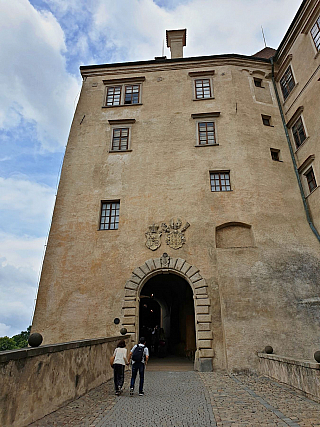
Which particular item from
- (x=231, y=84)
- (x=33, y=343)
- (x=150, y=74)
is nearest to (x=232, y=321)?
(x=33, y=343)

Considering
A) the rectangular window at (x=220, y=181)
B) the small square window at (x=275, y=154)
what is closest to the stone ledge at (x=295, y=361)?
the rectangular window at (x=220, y=181)

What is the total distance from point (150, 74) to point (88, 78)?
431 centimetres

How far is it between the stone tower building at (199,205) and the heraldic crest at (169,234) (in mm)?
56

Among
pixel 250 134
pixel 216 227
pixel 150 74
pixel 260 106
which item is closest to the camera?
pixel 216 227

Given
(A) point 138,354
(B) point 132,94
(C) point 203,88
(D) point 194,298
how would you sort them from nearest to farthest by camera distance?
(A) point 138,354 → (D) point 194,298 → (C) point 203,88 → (B) point 132,94

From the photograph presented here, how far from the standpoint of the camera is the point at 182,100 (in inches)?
719

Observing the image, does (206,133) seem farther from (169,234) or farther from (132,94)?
(169,234)

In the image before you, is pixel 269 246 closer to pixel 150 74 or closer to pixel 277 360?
pixel 277 360

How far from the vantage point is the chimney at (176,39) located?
22.1 meters

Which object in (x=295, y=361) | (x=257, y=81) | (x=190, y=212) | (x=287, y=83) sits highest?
(x=257, y=81)

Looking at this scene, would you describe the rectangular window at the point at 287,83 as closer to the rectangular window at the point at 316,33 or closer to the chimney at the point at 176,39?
the rectangular window at the point at 316,33

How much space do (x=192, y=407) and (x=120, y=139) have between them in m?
14.6

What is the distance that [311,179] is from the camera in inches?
594

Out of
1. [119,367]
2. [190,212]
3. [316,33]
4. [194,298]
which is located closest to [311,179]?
[190,212]
